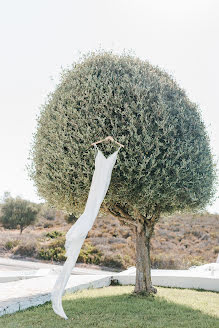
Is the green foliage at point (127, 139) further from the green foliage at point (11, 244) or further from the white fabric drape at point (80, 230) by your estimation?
the green foliage at point (11, 244)

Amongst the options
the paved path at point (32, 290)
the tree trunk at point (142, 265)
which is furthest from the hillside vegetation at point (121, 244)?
the tree trunk at point (142, 265)

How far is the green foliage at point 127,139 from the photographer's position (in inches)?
366

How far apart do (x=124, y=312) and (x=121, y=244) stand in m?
23.1

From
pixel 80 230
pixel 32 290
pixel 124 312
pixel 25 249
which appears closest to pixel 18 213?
pixel 25 249

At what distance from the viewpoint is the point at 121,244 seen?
31531mm

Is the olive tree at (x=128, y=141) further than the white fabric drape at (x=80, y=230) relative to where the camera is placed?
Yes

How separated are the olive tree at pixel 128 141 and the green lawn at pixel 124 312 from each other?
3.29 ft

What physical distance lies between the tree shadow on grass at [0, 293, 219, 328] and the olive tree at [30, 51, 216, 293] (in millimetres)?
1307

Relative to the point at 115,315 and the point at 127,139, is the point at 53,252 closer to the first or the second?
the point at 115,315

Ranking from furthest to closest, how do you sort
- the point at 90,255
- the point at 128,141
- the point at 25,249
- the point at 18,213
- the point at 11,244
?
the point at 18,213, the point at 11,244, the point at 25,249, the point at 90,255, the point at 128,141

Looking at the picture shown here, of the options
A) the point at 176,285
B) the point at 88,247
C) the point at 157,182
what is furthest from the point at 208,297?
the point at 88,247

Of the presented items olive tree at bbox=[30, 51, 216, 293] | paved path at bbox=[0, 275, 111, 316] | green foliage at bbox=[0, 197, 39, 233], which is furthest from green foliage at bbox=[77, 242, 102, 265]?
olive tree at bbox=[30, 51, 216, 293]

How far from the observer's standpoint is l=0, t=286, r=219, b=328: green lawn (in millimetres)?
7613

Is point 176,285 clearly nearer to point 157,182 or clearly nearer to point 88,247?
point 157,182
